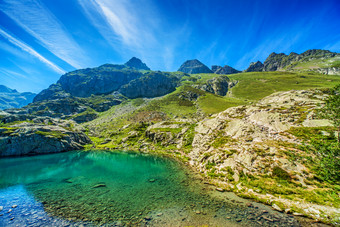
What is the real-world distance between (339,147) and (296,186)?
819cm

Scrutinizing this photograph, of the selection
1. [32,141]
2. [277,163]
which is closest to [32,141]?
[32,141]

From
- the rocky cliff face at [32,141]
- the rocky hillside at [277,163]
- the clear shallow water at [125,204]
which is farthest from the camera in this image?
the rocky cliff face at [32,141]

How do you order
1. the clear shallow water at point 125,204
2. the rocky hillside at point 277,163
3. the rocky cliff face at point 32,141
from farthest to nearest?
1. the rocky cliff face at point 32,141
2. the rocky hillside at point 277,163
3. the clear shallow water at point 125,204

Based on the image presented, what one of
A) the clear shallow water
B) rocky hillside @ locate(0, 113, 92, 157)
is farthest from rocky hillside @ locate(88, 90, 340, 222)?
rocky hillside @ locate(0, 113, 92, 157)

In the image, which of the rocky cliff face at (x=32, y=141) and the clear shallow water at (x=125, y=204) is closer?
the clear shallow water at (x=125, y=204)

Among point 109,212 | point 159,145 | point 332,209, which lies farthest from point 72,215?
point 159,145

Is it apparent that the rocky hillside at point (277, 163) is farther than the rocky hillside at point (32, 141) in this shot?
No

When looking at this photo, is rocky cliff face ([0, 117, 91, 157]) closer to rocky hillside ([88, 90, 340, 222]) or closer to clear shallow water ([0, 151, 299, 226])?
clear shallow water ([0, 151, 299, 226])

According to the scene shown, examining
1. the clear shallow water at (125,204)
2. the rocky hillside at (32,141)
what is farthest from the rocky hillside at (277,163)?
the rocky hillside at (32,141)

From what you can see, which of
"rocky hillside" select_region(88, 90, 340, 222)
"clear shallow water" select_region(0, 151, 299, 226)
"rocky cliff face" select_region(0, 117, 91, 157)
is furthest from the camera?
"rocky cliff face" select_region(0, 117, 91, 157)

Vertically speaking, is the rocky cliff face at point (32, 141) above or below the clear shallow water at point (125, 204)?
above

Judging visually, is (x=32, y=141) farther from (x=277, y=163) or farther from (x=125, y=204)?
(x=277, y=163)

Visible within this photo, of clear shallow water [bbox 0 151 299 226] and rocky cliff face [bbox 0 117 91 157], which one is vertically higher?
rocky cliff face [bbox 0 117 91 157]

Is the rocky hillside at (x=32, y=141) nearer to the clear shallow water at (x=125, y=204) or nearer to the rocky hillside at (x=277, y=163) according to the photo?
the clear shallow water at (x=125, y=204)
